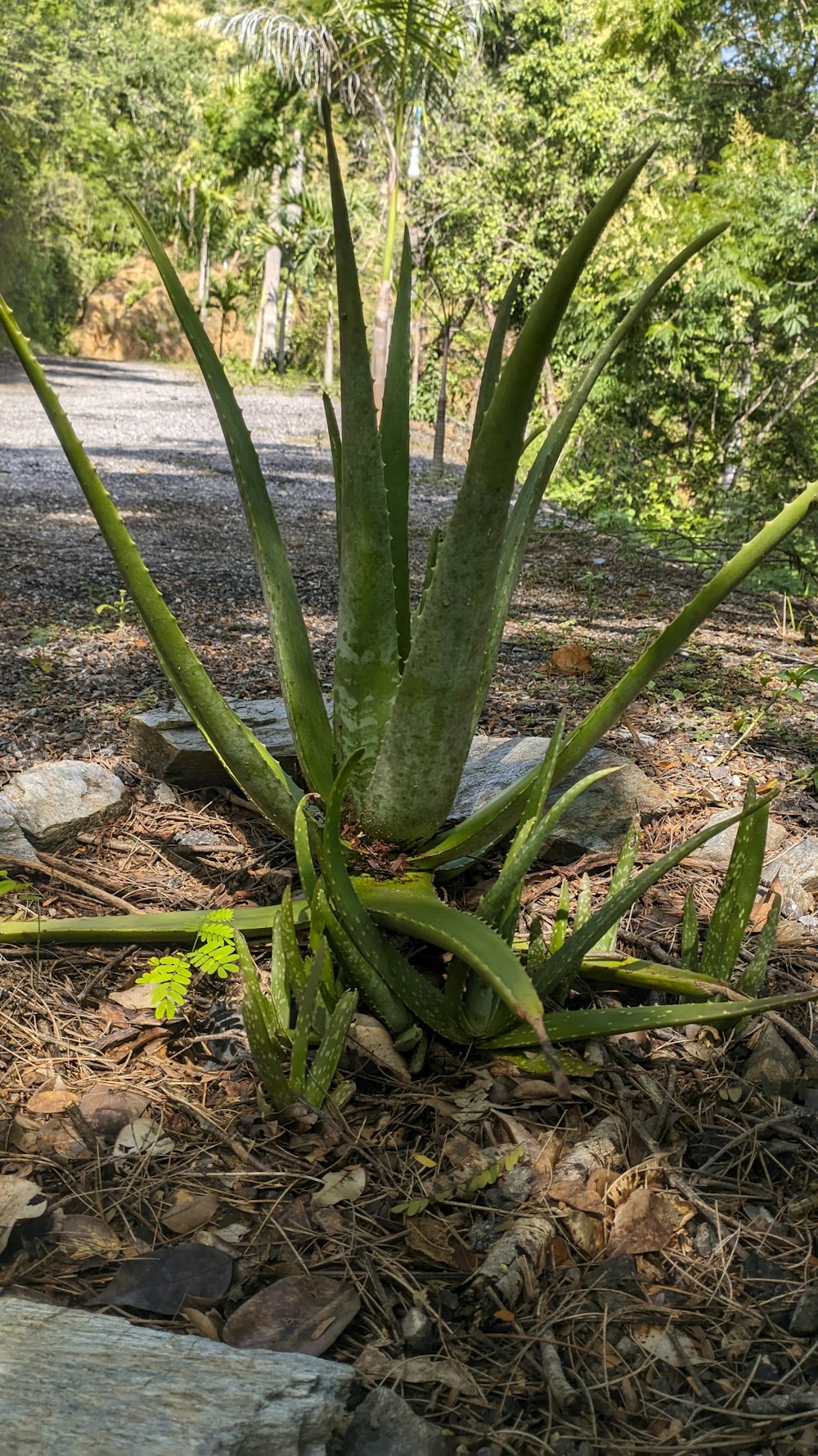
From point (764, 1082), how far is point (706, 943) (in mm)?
203

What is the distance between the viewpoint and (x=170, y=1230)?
108 centimetres

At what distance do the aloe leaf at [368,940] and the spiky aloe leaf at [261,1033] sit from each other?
0.46 ft

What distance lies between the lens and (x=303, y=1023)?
46.1 inches

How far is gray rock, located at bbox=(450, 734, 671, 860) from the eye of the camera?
6.22 feet

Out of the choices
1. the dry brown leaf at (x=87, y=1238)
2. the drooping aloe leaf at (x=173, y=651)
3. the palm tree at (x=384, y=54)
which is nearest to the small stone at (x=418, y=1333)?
the dry brown leaf at (x=87, y=1238)

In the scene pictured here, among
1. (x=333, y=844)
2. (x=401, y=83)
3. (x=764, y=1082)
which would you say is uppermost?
(x=401, y=83)

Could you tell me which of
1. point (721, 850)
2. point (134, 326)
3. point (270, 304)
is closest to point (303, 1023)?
point (721, 850)

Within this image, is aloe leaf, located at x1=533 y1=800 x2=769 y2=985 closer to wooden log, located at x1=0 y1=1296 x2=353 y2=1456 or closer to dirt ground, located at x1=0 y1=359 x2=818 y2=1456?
dirt ground, located at x1=0 y1=359 x2=818 y2=1456

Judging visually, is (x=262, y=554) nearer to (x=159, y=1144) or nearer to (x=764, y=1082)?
(x=159, y=1144)

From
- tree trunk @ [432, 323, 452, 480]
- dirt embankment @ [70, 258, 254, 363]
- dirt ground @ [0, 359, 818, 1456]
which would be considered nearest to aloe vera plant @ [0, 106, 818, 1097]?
dirt ground @ [0, 359, 818, 1456]

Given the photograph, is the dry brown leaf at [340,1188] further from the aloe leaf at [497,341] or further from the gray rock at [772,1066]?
the aloe leaf at [497,341]

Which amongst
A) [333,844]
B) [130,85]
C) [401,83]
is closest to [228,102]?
[130,85]

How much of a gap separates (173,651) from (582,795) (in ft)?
3.11

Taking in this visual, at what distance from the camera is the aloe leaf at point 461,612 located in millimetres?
958
